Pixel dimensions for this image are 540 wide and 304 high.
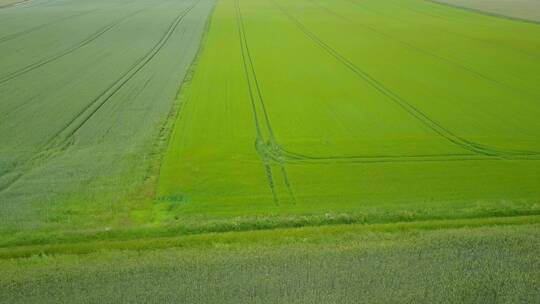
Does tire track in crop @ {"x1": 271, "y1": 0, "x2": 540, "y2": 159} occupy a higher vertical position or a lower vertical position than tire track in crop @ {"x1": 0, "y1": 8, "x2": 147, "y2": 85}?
lower

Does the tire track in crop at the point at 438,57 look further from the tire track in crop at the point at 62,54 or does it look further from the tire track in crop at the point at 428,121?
the tire track in crop at the point at 62,54

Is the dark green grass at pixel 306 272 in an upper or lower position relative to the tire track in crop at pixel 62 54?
lower

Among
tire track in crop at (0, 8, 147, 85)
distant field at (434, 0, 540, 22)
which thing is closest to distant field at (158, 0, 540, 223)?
tire track in crop at (0, 8, 147, 85)

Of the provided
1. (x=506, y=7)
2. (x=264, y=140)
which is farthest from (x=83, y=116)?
(x=506, y=7)

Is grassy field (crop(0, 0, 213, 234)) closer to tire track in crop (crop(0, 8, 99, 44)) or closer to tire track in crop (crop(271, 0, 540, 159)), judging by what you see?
tire track in crop (crop(0, 8, 99, 44))

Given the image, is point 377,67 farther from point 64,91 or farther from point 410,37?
point 64,91

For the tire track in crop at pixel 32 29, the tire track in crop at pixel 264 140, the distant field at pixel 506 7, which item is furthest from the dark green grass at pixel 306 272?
the distant field at pixel 506 7

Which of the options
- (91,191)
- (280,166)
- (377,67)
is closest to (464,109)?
(377,67)
